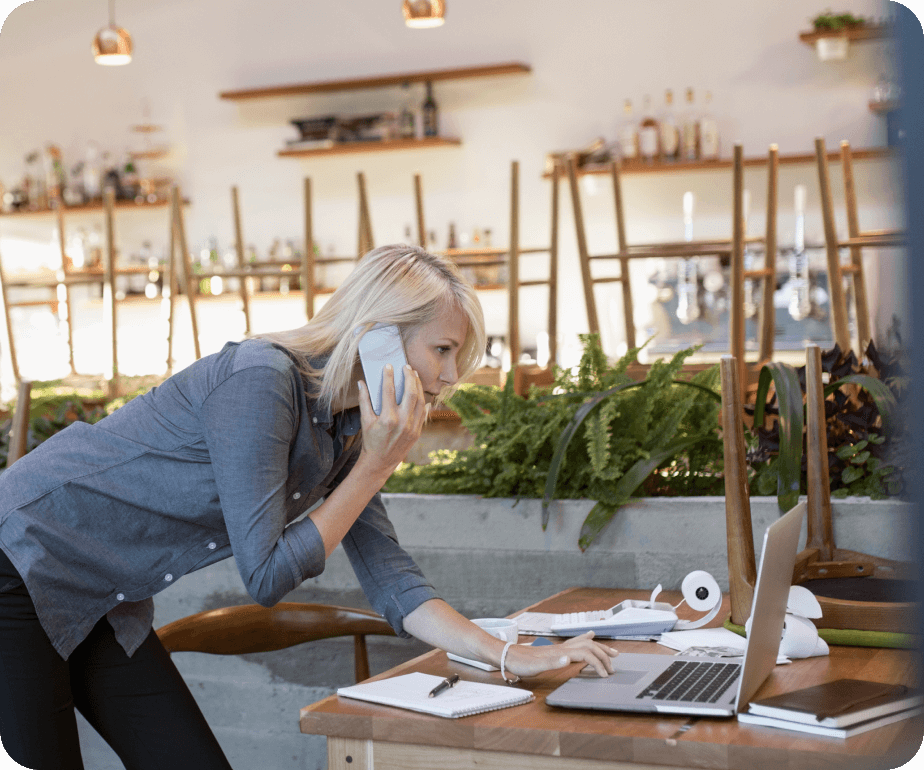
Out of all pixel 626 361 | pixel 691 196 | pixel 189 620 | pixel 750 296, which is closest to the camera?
pixel 189 620

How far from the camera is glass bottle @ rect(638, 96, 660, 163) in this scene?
20.1ft

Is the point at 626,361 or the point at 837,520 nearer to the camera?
the point at 837,520

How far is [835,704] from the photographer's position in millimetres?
1076

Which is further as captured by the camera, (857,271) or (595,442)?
(857,271)

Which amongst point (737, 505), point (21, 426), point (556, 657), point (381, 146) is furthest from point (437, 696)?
point (381, 146)

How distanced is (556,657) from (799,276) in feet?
16.2

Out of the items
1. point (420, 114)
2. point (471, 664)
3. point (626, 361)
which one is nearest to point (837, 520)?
point (626, 361)

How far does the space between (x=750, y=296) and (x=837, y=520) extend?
13.9 feet

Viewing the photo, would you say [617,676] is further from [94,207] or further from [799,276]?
[94,207]

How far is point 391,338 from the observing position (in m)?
1.36

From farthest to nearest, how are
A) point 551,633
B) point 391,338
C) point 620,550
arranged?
1. point 620,550
2. point 551,633
3. point 391,338

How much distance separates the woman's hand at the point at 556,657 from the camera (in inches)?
50.9

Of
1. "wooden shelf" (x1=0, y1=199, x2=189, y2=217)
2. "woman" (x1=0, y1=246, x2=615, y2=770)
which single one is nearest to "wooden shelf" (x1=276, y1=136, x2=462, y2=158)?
"wooden shelf" (x1=0, y1=199, x2=189, y2=217)

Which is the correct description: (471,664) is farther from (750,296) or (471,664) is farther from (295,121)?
(295,121)
